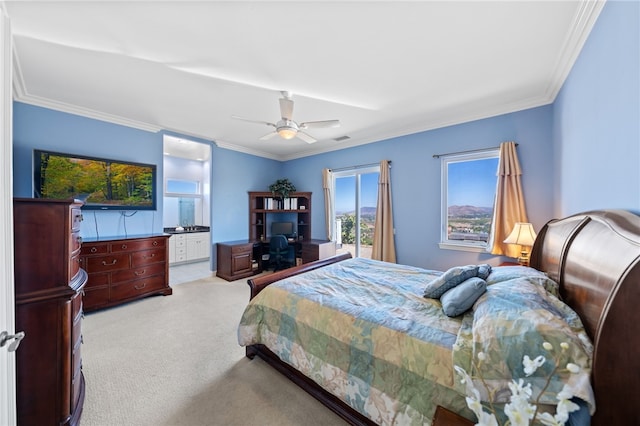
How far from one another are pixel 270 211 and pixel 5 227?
4.44 metres

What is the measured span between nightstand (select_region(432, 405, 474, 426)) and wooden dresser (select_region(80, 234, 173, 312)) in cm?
395

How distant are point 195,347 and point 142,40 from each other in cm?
283

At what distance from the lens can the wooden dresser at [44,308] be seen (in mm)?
1225

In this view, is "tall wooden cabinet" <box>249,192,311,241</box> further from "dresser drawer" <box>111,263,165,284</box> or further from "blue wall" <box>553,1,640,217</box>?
"blue wall" <box>553,1,640,217</box>

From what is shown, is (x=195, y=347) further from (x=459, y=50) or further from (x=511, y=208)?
(x=511, y=208)

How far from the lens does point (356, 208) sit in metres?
4.84

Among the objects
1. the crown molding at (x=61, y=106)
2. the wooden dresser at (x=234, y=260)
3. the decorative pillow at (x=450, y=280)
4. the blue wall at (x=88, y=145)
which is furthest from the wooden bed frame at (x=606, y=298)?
the crown molding at (x=61, y=106)

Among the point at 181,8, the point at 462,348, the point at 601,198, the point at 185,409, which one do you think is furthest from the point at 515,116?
the point at 185,409

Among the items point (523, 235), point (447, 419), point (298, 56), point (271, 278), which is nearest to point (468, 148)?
point (523, 235)

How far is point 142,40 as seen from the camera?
6.30 feet

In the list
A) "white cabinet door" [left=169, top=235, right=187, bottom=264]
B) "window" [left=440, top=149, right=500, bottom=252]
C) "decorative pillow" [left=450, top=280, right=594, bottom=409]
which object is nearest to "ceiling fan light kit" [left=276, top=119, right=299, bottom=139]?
"window" [left=440, top=149, right=500, bottom=252]

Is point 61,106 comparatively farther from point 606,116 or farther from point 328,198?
point 606,116

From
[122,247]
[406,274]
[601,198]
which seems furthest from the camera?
[122,247]

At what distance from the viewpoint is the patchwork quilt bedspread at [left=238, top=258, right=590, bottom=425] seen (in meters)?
1.19
